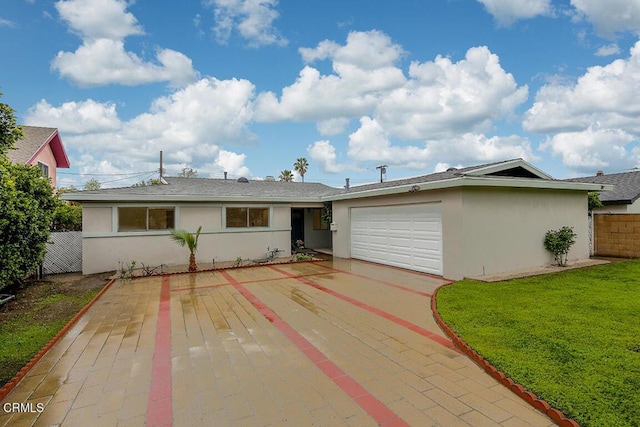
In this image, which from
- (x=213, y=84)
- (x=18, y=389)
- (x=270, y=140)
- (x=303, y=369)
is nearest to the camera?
(x=18, y=389)

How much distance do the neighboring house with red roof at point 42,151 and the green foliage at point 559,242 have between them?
2187cm

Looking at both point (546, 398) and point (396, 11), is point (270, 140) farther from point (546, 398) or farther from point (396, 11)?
point (546, 398)

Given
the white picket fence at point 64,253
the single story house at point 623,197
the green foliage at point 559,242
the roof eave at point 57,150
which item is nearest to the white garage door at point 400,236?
the green foliage at point 559,242

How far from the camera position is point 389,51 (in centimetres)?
1391

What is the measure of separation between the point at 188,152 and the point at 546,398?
31176mm

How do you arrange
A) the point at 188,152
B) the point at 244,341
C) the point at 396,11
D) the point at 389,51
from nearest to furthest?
the point at 244,341 → the point at 396,11 → the point at 389,51 → the point at 188,152

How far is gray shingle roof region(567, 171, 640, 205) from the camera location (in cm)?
1399

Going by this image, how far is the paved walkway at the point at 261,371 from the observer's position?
295 centimetres

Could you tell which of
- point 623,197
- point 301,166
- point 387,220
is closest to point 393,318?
point 387,220

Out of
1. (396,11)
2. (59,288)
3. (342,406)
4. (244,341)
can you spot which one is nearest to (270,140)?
(396,11)

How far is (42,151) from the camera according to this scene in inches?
709

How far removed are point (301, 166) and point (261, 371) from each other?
46987 mm

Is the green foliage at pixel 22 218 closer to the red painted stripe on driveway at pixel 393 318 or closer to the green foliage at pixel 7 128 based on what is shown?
the green foliage at pixel 7 128

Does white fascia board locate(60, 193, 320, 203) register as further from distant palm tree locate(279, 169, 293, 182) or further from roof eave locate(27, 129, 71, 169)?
distant palm tree locate(279, 169, 293, 182)
